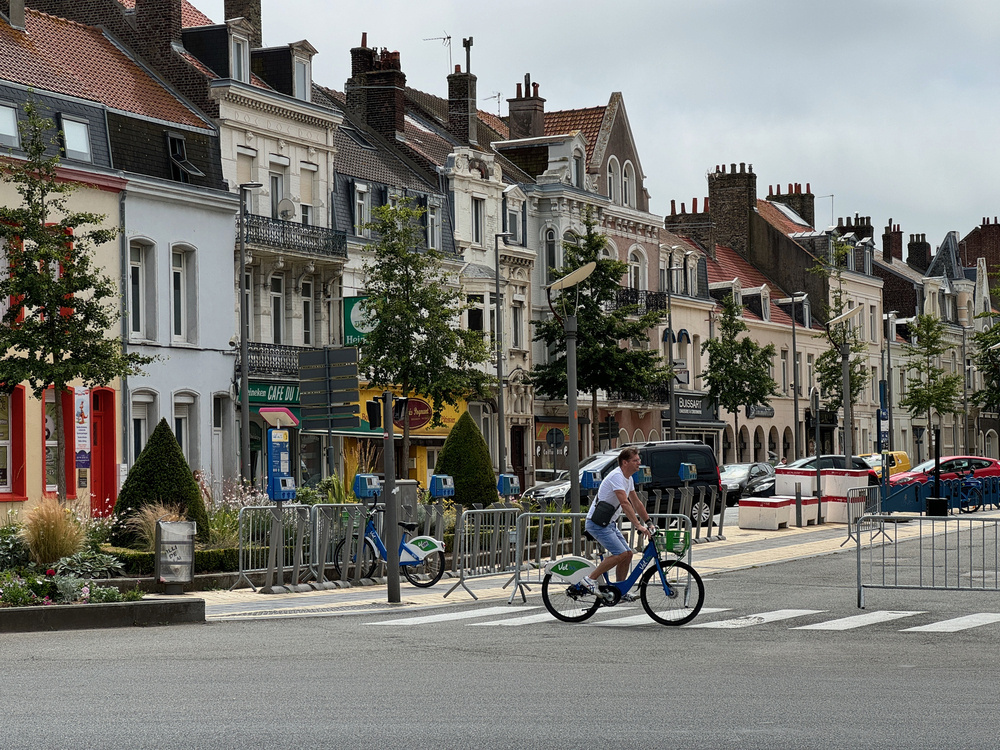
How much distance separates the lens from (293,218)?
4338 centimetres

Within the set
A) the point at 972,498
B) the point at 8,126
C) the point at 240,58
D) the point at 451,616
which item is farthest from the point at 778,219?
the point at 451,616

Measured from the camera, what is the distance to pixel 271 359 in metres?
41.4

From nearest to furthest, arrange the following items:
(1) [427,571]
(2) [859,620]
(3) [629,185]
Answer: (2) [859,620] → (1) [427,571] → (3) [629,185]

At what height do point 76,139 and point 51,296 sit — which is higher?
point 76,139

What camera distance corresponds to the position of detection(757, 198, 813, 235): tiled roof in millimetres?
84569

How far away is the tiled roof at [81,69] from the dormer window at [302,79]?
15.1 ft

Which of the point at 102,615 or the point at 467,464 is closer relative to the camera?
the point at 102,615

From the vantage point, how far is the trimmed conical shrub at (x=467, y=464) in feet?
94.5

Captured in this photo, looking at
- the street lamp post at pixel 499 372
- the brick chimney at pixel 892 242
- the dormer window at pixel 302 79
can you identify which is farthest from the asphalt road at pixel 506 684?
the brick chimney at pixel 892 242

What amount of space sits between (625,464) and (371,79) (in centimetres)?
3874

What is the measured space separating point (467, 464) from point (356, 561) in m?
7.24

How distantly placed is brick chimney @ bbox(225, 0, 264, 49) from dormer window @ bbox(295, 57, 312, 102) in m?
2.20

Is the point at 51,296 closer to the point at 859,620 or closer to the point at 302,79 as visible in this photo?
the point at 859,620

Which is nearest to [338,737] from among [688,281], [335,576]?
[335,576]
